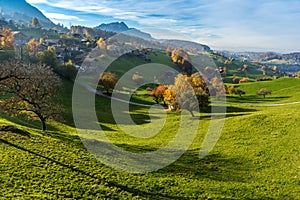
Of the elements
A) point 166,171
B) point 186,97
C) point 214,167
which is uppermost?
point 186,97

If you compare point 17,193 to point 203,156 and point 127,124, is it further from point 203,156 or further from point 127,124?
point 127,124

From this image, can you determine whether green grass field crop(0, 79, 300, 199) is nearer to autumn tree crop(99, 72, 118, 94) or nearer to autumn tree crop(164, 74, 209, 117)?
autumn tree crop(164, 74, 209, 117)

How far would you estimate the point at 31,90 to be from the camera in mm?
35500

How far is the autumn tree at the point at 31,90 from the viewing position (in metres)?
31.3

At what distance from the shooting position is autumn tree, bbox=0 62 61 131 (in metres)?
31.3

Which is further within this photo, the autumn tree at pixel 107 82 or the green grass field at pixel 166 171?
the autumn tree at pixel 107 82

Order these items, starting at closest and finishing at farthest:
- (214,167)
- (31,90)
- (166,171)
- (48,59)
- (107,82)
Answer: (166,171) < (214,167) < (31,90) < (107,82) < (48,59)

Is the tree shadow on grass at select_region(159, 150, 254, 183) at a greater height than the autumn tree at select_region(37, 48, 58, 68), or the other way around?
the autumn tree at select_region(37, 48, 58, 68)

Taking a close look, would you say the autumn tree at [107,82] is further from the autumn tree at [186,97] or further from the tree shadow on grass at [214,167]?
the tree shadow on grass at [214,167]

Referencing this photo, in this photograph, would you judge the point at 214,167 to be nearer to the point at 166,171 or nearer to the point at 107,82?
the point at 166,171

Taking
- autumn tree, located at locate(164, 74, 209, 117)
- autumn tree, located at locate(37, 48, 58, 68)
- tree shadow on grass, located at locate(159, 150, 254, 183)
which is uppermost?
autumn tree, located at locate(37, 48, 58, 68)

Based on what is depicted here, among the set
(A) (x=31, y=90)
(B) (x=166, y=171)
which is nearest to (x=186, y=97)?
(B) (x=166, y=171)

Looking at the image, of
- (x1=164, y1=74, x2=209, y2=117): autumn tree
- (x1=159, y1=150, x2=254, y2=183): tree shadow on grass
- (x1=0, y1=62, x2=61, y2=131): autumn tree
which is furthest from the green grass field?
(x1=164, y1=74, x2=209, y2=117): autumn tree

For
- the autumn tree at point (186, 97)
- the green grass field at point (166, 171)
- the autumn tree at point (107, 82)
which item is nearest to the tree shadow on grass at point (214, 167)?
the green grass field at point (166, 171)
